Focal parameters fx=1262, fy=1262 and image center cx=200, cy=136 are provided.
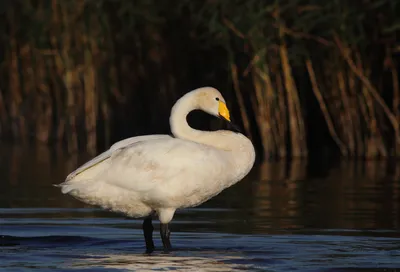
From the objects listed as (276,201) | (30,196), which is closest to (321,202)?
(276,201)

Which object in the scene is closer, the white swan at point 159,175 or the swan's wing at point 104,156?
the white swan at point 159,175

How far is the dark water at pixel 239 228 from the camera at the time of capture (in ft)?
28.4

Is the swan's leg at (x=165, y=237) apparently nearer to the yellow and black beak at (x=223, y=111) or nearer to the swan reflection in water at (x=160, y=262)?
the swan reflection in water at (x=160, y=262)

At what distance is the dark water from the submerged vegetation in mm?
1789

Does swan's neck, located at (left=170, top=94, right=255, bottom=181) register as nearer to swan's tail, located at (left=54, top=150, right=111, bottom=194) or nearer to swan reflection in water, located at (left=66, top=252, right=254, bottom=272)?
swan's tail, located at (left=54, top=150, right=111, bottom=194)

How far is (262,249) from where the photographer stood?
9305 mm

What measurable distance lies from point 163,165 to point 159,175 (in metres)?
0.08

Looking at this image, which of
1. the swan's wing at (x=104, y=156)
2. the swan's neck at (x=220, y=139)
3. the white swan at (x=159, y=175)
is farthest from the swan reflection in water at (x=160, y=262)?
the swan's neck at (x=220, y=139)

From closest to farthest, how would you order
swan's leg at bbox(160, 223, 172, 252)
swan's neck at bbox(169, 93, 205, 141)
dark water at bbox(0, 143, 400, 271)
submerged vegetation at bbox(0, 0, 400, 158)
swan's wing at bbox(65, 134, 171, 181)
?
dark water at bbox(0, 143, 400, 271) → swan's wing at bbox(65, 134, 171, 181) → swan's leg at bbox(160, 223, 172, 252) → swan's neck at bbox(169, 93, 205, 141) → submerged vegetation at bbox(0, 0, 400, 158)

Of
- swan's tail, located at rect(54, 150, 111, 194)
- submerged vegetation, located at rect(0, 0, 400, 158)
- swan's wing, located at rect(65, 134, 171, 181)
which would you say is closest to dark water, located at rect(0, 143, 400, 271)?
swan's tail, located at rect(54, 150, 111, 194)

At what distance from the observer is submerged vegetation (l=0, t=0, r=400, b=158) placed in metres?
16.8

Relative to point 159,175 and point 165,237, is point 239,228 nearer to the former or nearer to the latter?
point 165,237

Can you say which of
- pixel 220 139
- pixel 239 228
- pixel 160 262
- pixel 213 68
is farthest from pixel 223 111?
pixel 213 68

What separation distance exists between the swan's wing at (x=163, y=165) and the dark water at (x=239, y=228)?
55 centimetres
